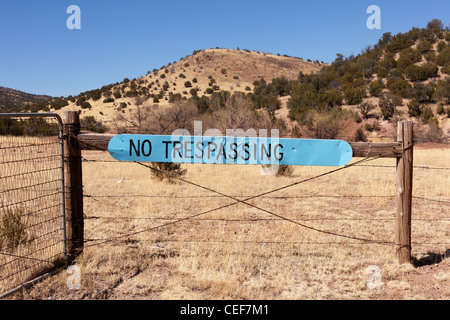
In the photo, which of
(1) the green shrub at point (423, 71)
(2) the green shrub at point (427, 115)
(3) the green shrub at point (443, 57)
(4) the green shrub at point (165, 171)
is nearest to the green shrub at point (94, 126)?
(4) the green shrub at point (165, 171)

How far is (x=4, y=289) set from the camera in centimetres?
393

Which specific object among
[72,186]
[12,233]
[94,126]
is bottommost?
[12,233]

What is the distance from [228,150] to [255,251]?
1613 millimetres

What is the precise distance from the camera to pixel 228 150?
4.62 m

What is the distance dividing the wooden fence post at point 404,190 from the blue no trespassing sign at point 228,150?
675 millimetres

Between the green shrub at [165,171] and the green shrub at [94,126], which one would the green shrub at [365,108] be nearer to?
the green shrub at [94,126]

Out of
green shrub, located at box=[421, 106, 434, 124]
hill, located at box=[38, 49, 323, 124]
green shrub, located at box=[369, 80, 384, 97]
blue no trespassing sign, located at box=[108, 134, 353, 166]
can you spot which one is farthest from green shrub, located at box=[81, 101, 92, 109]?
blue no trespassing sign, located at box=[108, 134, 353, 166]

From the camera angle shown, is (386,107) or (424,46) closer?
(386,107)

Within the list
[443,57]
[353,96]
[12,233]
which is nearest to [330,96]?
Result: [353,96]

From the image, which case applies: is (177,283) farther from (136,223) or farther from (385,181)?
(385,181)

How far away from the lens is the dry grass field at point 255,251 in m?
4.05

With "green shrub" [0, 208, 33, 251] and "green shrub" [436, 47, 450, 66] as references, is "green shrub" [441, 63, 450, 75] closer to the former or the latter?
"green shrub" [436, 47, 450, 66]

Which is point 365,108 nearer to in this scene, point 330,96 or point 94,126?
point 330,96

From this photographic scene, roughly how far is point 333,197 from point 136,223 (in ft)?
16.3
